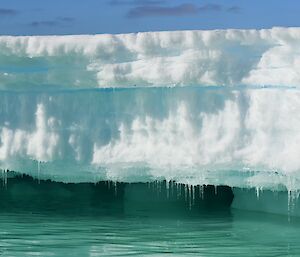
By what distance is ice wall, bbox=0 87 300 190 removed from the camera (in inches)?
347

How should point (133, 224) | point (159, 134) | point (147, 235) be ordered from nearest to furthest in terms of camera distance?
point (147, 235) → point (159, 134) → point (133, 224)

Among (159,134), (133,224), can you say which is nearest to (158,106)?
(159,134)

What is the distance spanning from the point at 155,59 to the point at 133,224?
1999 mm

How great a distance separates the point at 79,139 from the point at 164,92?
3.53ft

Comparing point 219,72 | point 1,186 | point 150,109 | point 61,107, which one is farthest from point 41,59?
point 1,186

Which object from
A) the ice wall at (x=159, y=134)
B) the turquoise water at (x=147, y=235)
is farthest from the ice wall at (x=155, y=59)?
the turquoise water at (x=147, y=235)

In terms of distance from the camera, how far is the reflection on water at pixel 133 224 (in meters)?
7.86

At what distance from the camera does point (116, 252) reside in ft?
24.9

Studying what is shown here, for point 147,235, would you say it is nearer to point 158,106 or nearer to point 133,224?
point 133,224

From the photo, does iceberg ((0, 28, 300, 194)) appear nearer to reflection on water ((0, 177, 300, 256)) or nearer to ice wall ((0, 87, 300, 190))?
ice wall ((0, 87, 300, 190))

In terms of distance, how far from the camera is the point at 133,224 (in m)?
9.69

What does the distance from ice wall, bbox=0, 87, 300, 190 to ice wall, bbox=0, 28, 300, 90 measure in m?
0.14

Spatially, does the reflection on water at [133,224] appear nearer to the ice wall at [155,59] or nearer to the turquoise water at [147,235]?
the turquoise water at [147,235]

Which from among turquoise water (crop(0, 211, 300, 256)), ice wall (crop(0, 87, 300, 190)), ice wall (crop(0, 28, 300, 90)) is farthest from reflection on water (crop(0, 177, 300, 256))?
ice wall (crop(0, 28, 300, 90))
